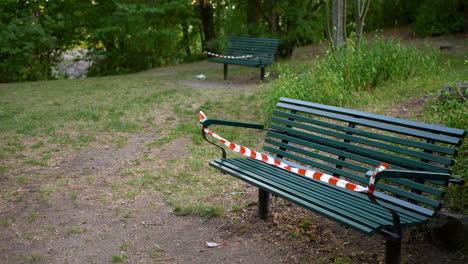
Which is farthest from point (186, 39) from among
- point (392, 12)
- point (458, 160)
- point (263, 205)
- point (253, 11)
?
point (458, 160)

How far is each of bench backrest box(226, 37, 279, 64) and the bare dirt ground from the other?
23.9 feet

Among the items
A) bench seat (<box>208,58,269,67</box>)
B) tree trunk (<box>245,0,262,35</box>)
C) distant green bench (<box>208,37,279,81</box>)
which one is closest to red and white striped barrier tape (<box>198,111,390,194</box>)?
bench seat (<box>208,58,269,67</box>)

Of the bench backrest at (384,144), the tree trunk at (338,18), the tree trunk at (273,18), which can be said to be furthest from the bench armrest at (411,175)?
the tree trunk at (273,18)

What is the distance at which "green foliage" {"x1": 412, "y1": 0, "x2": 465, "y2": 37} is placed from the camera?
546 inches

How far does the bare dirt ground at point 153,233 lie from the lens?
11.9ft

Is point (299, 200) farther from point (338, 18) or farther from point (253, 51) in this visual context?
point (253, 51)

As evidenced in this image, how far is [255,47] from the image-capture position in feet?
41.1

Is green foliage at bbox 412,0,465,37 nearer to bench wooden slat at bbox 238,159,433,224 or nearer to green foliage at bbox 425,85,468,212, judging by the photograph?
green foliage at bbox 425,85,468,212

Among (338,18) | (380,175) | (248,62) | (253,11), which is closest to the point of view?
(380,175)

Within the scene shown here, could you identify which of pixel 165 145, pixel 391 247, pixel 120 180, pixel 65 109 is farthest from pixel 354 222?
pixel 65 109

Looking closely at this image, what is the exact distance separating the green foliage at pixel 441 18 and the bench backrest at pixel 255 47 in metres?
5.29

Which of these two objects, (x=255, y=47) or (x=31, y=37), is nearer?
(x=255, y=47)

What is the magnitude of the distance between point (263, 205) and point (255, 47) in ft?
28.8

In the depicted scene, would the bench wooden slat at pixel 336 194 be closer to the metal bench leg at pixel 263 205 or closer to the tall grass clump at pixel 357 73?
the metal bench leg at pixel 263 205
